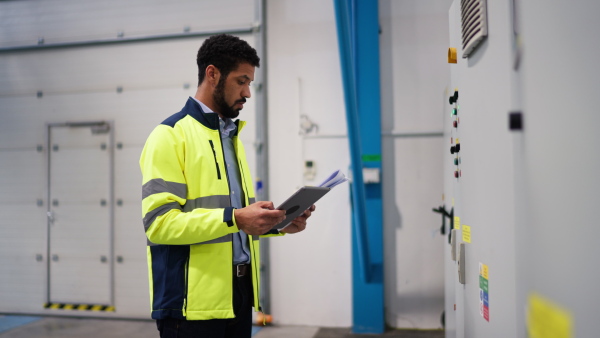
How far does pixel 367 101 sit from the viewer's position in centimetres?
479

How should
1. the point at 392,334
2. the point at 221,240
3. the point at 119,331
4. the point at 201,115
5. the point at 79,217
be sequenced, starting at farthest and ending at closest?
the point at 79,217 → the point at 119,331 → the point at 392,334 → the point at 201,115 → the point at 221,240

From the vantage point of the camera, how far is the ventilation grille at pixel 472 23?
179 centimetres

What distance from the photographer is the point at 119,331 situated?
16.1 feet

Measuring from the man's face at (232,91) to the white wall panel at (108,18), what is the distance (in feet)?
10.7

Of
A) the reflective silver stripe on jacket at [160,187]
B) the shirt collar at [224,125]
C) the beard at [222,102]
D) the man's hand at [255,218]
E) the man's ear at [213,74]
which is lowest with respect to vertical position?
the man's hand at [255,218]

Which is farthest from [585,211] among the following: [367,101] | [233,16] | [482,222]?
[233,16]

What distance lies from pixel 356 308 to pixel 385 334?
36 centimetres

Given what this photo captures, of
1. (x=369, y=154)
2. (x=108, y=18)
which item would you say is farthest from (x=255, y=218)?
(x=108, y=18)

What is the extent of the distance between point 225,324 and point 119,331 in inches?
137

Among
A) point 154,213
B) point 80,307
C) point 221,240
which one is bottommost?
point 80,307

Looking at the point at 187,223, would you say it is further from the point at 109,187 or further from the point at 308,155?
the point at 109,187

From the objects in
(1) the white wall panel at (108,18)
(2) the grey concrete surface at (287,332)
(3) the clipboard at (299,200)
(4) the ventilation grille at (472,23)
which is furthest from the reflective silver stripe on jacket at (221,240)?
(1) the white wall panel at (108,18)

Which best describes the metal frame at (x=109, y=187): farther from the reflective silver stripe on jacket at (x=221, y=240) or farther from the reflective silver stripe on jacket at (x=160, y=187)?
the reflective silver stripe on jacket at (x=160, y=187)

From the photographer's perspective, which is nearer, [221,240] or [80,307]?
[221,240]
